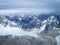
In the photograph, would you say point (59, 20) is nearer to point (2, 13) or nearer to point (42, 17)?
point (42, 17)

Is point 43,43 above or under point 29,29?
under

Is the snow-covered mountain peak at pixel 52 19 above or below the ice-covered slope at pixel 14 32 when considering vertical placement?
above

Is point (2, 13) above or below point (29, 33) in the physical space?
above

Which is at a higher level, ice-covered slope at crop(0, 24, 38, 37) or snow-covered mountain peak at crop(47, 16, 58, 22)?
snow-covered mountain peak at crop(47, 16, 58, 22)

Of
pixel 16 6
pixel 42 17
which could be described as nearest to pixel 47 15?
pixel 42 17

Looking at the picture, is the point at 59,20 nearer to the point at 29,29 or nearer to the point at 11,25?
the point at 29,29

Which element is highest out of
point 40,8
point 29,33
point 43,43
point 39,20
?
point 40,8

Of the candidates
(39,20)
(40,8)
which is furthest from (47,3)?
(39,20)

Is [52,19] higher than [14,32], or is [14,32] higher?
[52,19]
